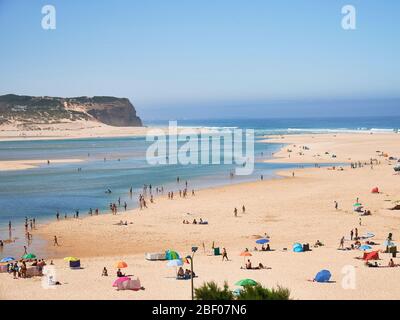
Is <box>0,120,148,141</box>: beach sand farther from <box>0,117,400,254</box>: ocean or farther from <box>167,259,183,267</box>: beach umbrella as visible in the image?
<box>167,259,183,267</box>: beach umbrella

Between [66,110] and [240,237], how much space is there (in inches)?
5750

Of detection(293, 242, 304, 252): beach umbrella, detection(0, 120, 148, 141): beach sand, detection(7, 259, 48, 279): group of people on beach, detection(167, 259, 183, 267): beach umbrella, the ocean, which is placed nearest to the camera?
detection(7, 259, 48, 279): group of people on beach

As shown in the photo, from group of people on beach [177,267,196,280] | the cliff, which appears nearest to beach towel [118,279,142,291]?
group of people on beach [177,267,196,280]

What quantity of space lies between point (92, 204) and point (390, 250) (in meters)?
22.4

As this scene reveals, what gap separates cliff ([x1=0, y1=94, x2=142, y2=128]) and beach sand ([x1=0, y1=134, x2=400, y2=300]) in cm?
11718

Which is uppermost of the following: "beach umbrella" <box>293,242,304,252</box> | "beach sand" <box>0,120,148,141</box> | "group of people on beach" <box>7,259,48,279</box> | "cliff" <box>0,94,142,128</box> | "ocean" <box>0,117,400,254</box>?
"cliff" <box>0,94,142,128</box>

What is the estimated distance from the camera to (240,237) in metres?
29.2

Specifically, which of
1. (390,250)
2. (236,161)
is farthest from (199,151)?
(390,250)

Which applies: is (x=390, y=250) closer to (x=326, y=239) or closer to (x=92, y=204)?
(x=326, y=239)

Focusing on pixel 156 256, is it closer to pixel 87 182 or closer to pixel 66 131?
pixel 87 182

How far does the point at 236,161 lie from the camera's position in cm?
6975

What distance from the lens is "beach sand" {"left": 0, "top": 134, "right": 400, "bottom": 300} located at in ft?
63.7

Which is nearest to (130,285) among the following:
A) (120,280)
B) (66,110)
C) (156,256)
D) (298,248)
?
(120,280)
